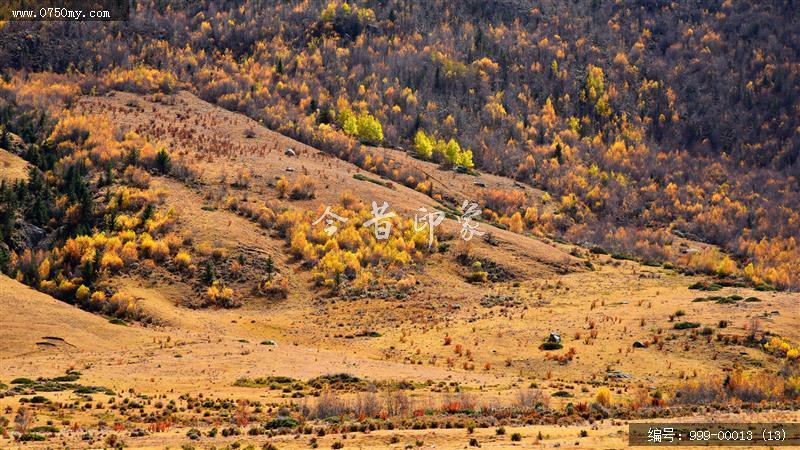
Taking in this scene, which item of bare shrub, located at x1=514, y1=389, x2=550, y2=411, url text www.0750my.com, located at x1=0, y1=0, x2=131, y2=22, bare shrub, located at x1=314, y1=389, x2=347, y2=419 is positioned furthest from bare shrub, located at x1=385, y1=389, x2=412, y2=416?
url text www.0750my.com, located at x1=0, y1=0, x2=131, y2=22

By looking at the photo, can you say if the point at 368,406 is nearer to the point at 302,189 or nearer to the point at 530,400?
the point at 530,400

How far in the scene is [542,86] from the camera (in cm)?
13438

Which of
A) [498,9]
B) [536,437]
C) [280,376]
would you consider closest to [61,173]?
[280,376]

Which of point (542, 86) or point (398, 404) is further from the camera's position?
point (542, 86)

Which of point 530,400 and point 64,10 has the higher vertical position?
point 64,10

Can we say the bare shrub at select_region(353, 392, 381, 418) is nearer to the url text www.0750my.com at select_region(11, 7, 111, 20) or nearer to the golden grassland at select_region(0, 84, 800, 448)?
the golden grassland at select_region(0, 84, 800, 448)

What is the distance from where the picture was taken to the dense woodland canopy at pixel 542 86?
10762cm

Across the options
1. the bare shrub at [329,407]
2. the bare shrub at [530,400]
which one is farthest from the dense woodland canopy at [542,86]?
the bare shrub at [329,407]

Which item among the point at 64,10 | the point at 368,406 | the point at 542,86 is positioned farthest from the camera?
the point at 542,86

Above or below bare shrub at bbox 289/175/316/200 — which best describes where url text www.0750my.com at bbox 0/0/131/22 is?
above

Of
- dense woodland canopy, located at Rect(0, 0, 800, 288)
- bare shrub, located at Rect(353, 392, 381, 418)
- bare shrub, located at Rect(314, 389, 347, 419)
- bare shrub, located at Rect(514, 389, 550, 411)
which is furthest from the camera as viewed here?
dense woodland canopy, located at Rect(0, 0, 800, 288)

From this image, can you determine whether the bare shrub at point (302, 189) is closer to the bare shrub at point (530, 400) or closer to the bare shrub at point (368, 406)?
the bare shrub at point (530, 400)

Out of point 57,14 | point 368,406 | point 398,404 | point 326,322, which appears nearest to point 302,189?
point 326,322

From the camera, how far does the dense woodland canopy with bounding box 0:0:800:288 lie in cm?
10762
